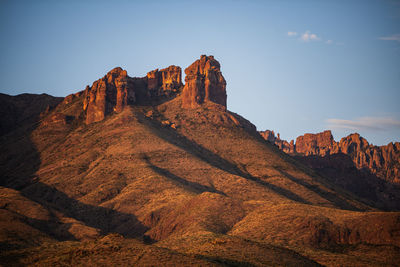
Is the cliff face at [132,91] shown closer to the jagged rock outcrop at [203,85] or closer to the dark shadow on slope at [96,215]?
the jagged rock outcrop at [203,85]

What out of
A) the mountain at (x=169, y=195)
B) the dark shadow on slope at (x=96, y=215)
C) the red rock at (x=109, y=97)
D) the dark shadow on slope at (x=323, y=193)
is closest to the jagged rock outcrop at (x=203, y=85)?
the mountain at (x=169, y=195)

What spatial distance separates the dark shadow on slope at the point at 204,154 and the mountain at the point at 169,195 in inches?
27.5

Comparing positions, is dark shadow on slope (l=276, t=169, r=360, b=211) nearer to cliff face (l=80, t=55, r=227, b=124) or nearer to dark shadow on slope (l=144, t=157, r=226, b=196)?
dark shadow on slope (l=144, t=157, r=226, b=196)

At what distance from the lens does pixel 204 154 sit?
15725 centimetres

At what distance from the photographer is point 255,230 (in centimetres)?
8175

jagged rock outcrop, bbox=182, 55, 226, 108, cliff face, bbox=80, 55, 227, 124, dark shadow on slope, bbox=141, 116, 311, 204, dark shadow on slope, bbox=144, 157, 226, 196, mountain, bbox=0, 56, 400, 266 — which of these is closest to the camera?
mountain, bbox=0, 56, 400, 266

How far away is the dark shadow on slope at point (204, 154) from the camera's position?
135 metres

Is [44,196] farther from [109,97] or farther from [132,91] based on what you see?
[132,91]

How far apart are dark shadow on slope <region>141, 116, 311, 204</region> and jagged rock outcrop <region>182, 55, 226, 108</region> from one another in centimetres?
2267

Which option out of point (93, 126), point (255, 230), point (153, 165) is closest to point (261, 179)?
point (153, 165)

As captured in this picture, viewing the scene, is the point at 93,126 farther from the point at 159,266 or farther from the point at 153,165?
the point at 159,266

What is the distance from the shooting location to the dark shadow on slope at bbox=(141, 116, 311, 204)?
443ft

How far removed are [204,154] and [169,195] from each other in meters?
49.9

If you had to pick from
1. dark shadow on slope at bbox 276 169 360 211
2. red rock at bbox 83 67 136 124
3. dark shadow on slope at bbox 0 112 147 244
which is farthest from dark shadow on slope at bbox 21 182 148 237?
red rock at bbox 83 67 136 124
